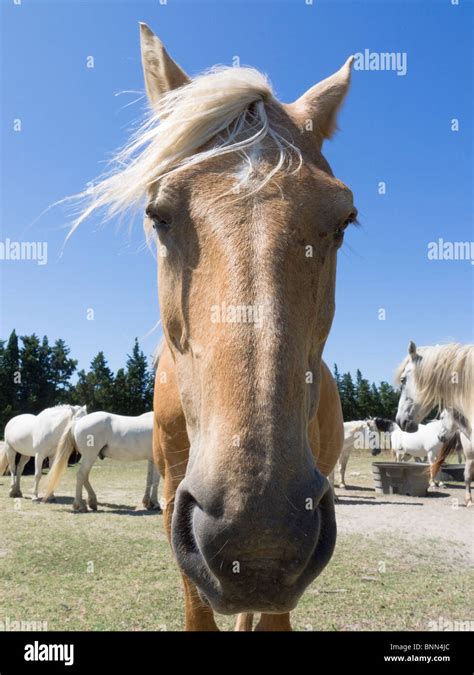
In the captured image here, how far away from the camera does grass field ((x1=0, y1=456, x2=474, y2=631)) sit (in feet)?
16.3

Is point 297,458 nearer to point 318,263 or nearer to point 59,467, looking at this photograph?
point 318,263

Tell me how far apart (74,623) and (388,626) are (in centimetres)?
329

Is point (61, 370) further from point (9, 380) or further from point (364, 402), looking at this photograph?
point (364, 402)

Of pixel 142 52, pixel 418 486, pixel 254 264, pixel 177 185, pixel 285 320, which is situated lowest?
pixel 418 486

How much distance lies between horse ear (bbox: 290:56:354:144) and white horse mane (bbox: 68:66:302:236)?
0.96ft

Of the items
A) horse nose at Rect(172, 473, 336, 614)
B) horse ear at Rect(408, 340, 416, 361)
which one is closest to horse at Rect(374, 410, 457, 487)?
horse ear at Rect(408, 340, 416, 361)

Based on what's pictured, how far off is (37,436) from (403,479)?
11339 millimetres

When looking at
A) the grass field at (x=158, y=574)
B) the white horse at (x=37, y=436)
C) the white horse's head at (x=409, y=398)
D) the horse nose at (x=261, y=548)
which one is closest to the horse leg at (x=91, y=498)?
the grass field at (x=158, y=574)

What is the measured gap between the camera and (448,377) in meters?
8.84

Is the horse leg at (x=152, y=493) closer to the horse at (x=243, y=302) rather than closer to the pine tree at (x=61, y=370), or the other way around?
the horse at (x=243, y=302)

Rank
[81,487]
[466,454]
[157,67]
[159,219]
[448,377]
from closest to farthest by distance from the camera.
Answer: [159,219], [157,67], [448,377], [81,487], [466,454]

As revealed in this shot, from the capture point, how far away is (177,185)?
6.51 feet

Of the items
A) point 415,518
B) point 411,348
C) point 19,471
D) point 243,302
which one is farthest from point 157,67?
point 19,471

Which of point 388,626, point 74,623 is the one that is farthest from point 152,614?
point 388,626
